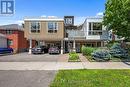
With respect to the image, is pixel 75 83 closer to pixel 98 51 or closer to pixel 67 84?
pixel 67 84

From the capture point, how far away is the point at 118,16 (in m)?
30.4

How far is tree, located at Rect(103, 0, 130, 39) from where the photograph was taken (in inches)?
1143

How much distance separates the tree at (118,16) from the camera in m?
29.0

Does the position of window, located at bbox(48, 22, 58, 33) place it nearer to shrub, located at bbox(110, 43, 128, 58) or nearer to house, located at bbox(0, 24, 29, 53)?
house, located at bbox(0, 24, 29, 53)

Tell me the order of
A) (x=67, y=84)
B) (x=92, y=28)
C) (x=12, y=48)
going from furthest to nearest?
(x=12, y=48), (x=92, y=28), (x=67, y=84)

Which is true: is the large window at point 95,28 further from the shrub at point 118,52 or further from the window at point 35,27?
the shrub at point 118,52

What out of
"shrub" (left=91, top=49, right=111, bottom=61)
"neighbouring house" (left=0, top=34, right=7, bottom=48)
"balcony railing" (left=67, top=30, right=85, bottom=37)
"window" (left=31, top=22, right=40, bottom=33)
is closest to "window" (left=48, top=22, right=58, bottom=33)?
"window" (left=31, top=22, right=40, bottom=33)

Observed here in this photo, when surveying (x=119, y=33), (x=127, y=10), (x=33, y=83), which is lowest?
(x=33, y=83)

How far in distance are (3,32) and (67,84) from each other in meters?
46.1

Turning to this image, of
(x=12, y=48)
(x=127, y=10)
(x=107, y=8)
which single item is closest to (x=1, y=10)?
(x=107, y=8)

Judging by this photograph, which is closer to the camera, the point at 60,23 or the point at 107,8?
the point at 107,8

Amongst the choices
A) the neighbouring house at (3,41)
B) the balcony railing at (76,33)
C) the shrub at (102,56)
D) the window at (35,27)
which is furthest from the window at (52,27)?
the shrub at (102,56)

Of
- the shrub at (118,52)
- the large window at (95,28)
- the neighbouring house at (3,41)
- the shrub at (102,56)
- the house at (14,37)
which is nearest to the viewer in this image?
the shrub at (102,56)

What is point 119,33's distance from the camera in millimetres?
33156
